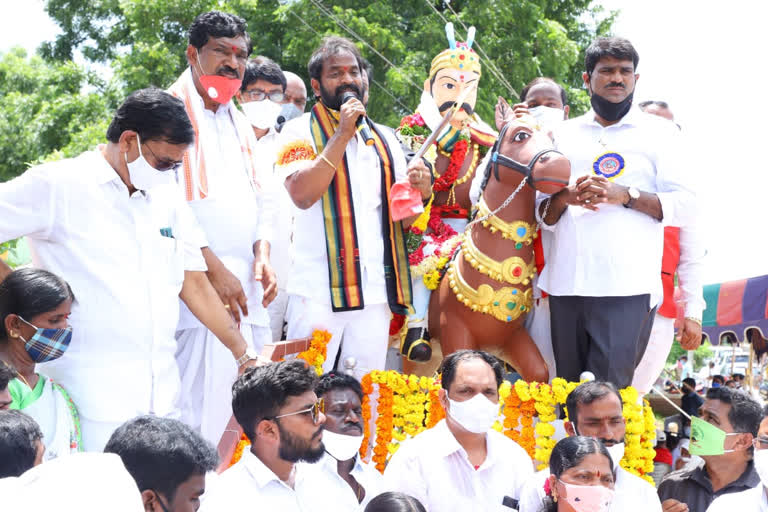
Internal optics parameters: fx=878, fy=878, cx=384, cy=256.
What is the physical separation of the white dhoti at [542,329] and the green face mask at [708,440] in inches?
35.9

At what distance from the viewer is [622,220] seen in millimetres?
4863

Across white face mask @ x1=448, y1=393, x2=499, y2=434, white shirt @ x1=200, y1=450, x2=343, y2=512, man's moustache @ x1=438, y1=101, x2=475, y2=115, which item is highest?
man's moustache @ x1=438, y1=101, x2=475, y2=115

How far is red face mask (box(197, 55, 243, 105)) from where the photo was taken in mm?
4922

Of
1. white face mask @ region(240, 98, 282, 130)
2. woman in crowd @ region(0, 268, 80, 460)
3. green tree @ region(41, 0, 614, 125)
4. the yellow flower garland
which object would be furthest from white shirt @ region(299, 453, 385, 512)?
green tree @ region(41, 0, 614, 125)

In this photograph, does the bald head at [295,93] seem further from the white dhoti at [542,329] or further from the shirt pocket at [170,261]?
the shirt pocket at [170,261]

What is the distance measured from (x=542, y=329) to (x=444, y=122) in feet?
4.54

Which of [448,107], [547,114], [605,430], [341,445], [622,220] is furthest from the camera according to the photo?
[547,114]

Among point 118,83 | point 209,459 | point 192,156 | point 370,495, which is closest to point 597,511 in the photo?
point 370,495

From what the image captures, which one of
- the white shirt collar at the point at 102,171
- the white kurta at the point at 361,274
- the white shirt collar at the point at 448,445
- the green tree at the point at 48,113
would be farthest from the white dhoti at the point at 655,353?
the green tree at the point at 48,113

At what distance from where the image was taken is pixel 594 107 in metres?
5.14

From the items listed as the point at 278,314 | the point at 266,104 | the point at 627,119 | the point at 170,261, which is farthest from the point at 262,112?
the point at 627,119

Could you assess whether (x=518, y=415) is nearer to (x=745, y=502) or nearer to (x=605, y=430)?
(x=605, y=430)

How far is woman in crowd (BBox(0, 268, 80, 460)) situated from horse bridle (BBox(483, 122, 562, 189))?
2571mm

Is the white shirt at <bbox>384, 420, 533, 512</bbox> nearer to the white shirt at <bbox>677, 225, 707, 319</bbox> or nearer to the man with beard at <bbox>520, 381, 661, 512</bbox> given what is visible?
the man with beard at <bbox>520, 381, 661, 512</bbox>
